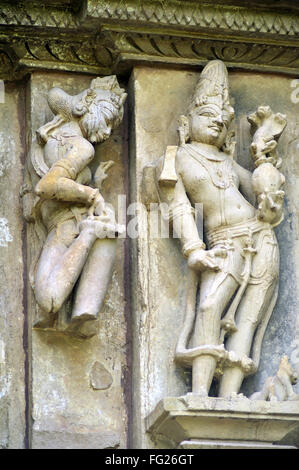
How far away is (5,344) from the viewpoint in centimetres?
813

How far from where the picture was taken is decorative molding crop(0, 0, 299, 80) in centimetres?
829

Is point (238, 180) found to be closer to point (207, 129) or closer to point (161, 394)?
point (207, 129)

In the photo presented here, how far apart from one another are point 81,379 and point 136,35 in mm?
1766

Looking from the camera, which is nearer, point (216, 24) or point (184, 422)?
point (184, 422)

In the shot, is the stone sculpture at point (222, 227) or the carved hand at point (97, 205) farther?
the carved hand at point (97, 205)

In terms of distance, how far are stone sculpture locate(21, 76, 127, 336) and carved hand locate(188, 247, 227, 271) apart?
1.25ft

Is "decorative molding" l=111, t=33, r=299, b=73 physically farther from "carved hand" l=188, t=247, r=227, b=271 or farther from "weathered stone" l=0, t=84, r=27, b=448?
"carved hand" l=188, t=247, r=227, b=271

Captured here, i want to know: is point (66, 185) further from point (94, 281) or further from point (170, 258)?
point (170, 258)

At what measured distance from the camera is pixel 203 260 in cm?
800

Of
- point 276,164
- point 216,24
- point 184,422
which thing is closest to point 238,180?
point 276,164

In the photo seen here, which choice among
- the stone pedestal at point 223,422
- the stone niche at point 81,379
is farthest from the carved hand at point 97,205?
the stone pedestal at point 223,422

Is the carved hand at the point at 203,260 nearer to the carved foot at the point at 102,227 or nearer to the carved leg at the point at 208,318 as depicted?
the carved leg at the point at 208,318

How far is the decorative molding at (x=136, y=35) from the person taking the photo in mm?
8289
